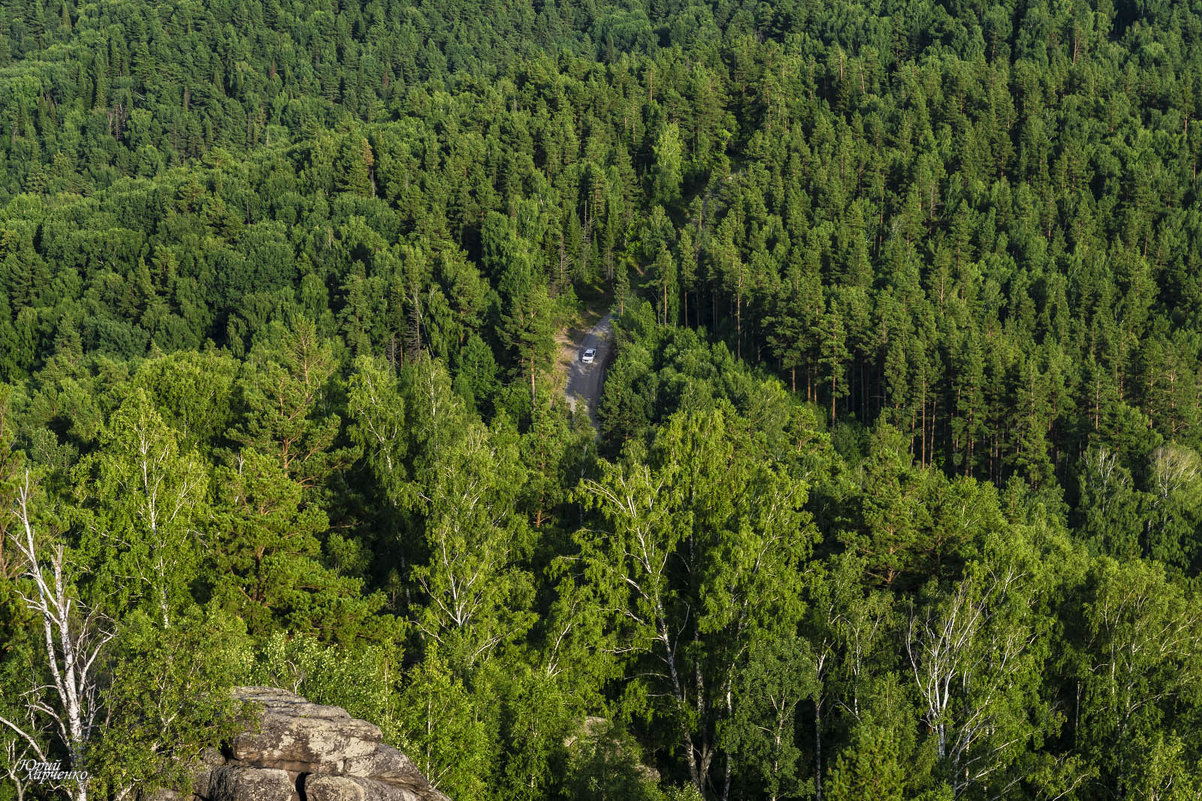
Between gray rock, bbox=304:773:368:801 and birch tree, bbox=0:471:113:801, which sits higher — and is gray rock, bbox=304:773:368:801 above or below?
below

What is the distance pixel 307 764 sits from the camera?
98.1 feet

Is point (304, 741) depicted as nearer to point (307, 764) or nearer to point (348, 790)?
point (307, 764)

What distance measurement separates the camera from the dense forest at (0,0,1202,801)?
4188cm

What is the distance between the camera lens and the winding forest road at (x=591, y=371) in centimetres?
12006

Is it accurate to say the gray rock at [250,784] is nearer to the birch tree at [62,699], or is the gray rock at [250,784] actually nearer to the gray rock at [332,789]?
the gray rock at [332,789]

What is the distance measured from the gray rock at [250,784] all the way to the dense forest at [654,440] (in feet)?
4.86

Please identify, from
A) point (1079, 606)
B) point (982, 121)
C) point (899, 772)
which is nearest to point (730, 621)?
point (899, 772)

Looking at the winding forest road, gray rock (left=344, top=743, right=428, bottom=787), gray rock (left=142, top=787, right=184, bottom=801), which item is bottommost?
the winding forest road

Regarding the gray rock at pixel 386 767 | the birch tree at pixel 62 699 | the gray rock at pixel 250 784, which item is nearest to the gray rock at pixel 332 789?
the gray rock at pixel 250 784

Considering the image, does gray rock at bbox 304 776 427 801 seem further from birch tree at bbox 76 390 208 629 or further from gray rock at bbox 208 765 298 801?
birch tree at bbox 76 390 208 629

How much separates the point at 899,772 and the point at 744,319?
301 feet

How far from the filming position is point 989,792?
44688mm

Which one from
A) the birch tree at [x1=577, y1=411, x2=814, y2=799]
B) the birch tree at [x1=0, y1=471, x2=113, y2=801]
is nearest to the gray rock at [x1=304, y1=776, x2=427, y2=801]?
the birch tree at [x1=0, y1=471, x2=113, y2=801]

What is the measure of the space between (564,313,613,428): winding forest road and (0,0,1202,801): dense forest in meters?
2.55
